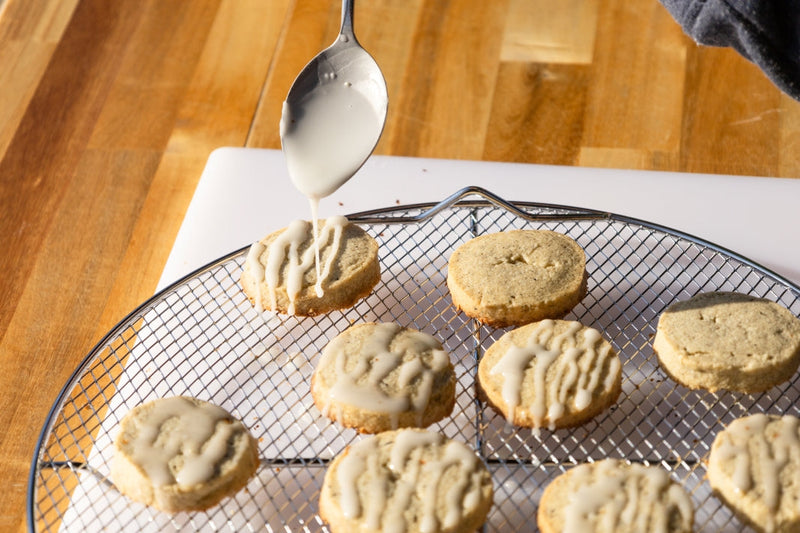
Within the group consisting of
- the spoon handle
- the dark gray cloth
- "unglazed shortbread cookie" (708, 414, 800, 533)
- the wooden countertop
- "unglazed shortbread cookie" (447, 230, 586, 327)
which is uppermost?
the dark gray cloth

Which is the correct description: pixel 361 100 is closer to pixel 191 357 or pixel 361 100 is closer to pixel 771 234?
pixel 191 357

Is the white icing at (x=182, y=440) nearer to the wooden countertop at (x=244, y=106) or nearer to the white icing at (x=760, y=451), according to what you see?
the wooden countertop at (x=244, y=106)

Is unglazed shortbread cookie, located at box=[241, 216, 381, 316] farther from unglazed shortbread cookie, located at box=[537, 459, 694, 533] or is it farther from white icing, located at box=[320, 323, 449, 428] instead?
unglazed shortbread cookie, located at box=[537, 459, 694, 533]

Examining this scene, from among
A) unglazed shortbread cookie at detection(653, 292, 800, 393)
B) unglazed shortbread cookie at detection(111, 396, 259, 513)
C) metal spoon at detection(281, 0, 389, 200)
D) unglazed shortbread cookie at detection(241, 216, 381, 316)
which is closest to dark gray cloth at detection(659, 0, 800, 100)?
unglazed shortbread cookie at detection(653, 292, 800, 393)

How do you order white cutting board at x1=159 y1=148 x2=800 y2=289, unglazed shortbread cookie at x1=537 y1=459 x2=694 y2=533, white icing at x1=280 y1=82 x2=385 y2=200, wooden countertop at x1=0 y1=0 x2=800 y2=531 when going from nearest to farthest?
unglazed shortbread cookie at x1=537 y1=459 x2=694 y2=533 → white icing at x1=280 y1=82 x2=385 y2=200 → white cutting board at x1=159 y1=148 x2=800 y2=289 → wooden countertop at x1=0 y1=0 x2=800 y2=531

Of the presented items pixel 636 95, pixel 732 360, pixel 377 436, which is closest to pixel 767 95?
pixel 636 95

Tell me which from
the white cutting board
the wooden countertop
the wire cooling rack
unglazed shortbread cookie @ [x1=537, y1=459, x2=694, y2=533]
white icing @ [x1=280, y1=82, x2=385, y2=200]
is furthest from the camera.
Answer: the wooden countertop
